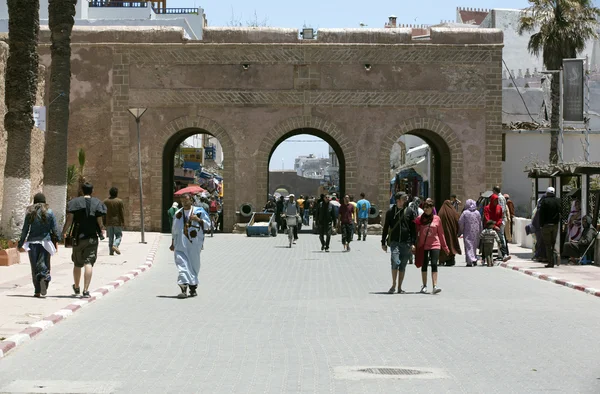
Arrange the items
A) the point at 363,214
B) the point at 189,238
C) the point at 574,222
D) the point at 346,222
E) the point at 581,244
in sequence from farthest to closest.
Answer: the point at 363,214, the point at 346,222, the point at 574,222, the point at 581,244, the point at 189,238

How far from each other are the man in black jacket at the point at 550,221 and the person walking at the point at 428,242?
5.78 meters

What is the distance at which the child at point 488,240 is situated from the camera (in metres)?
22.0

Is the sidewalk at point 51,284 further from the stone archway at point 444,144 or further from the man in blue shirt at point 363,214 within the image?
the stone archway at point 444,144

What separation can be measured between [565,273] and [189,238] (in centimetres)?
821

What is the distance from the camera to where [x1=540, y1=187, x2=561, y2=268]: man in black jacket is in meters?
20.6

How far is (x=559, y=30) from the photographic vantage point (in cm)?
3597

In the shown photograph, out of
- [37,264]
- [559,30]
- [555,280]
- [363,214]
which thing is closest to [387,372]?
[37,264]

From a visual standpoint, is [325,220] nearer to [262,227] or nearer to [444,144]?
[262,227]

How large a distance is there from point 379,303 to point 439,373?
18.3 ft

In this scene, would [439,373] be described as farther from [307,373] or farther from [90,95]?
[90,95]

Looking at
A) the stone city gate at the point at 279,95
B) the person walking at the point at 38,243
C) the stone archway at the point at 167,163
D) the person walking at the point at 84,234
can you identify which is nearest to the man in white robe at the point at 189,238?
the person walking at the point at 84,234

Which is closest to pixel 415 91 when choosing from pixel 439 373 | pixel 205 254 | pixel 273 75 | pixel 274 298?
pixel 273 75

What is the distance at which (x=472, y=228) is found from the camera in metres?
22.1

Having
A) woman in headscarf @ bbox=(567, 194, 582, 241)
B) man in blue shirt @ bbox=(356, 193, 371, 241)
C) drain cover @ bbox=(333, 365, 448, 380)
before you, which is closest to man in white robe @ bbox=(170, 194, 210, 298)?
drain cover @ bbox=(333, 365, 448, 380)
